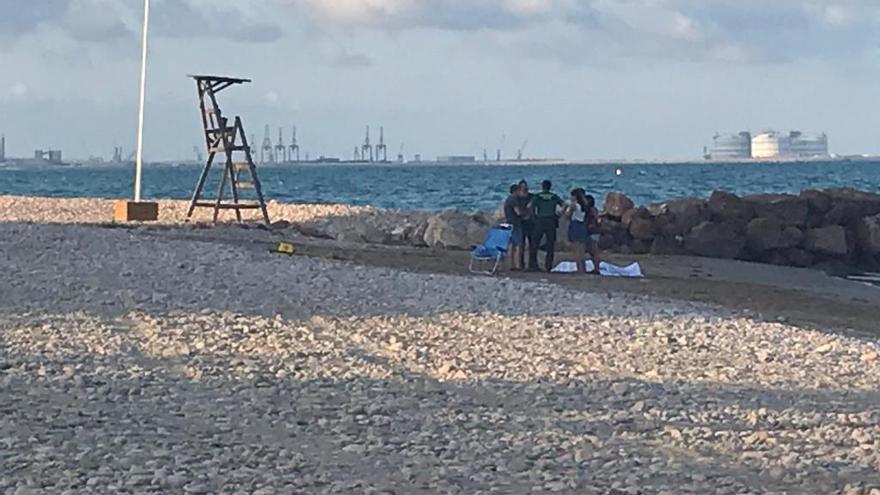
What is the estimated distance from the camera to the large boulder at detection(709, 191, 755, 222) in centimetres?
2764

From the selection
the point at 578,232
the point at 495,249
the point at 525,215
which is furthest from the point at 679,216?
the point at 495,249

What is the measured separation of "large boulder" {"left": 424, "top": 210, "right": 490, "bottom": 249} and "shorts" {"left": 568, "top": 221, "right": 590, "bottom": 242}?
5.23 metres

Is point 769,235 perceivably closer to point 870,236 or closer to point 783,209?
point 783,209

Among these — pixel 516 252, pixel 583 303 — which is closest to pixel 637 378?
pixel 583 303

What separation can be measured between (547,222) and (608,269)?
1.51 meters

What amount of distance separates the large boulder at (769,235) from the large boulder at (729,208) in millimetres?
397

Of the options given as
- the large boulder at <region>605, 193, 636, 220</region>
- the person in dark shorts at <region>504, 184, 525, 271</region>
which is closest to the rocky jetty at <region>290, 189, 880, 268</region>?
the large boulder at <region>605, 193, 636, 220</region>

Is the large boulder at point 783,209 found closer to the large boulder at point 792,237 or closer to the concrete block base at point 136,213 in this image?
the large boulder at point 792,237

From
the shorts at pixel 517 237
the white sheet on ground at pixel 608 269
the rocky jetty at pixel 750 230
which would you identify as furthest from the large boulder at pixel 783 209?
the shorts at pixel 517 237

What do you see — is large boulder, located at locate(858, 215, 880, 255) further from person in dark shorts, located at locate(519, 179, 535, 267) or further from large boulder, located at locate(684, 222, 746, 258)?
person in dark shorts, located at locate(519, 179, 535, 267)

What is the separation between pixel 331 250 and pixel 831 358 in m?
10.8

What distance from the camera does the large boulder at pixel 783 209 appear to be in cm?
2803

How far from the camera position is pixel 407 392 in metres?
9.96

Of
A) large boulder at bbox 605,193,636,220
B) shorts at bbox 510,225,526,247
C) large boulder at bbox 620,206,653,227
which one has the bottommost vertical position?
shorts at bbox 510,225,526,247
